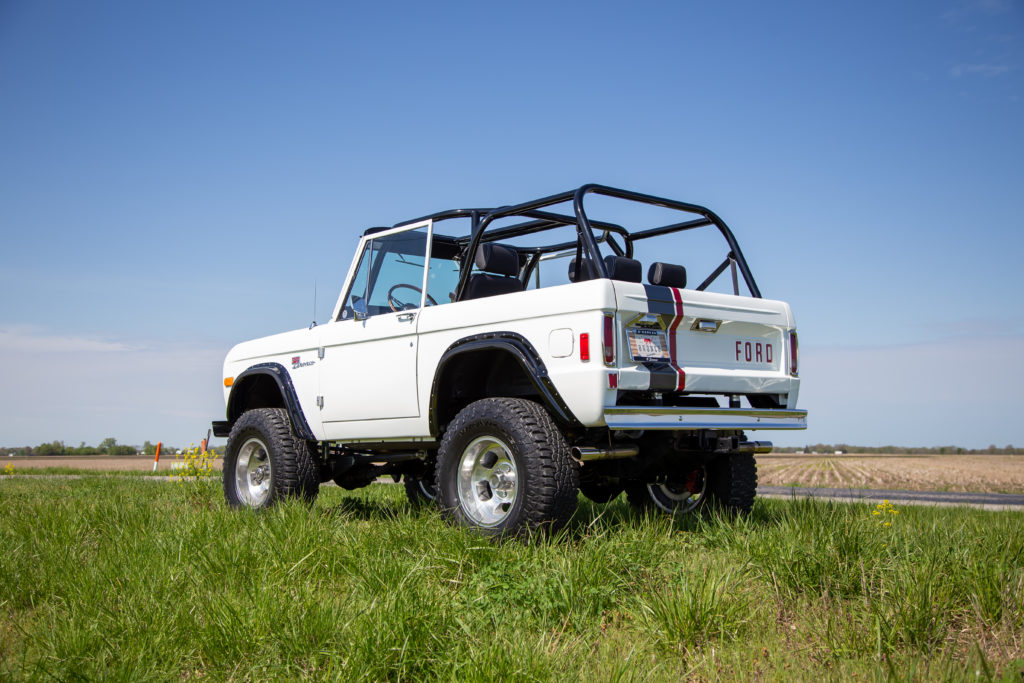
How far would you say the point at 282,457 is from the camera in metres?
6.81

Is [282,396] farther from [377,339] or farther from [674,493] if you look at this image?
[674,493]

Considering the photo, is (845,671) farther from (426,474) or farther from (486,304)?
(426,474)

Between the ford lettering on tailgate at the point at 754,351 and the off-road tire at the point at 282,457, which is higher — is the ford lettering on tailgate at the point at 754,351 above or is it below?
above

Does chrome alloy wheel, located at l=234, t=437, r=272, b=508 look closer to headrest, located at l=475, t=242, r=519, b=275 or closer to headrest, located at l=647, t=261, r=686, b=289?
headrest, located at l=475, t=242, r=519, b=275

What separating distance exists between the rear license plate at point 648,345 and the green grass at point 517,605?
3.33 ft

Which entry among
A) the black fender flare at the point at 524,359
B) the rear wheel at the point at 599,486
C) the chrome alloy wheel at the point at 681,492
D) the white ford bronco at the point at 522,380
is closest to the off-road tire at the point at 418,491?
the white ford bronco at the point at 522,380

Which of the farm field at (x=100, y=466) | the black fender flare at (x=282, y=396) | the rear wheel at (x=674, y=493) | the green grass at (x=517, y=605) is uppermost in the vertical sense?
the black fender flare at (x=282, y=396)

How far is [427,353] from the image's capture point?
564cm

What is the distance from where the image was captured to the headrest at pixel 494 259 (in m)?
5.85

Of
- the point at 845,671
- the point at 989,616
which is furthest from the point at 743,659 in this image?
the point at 989,616

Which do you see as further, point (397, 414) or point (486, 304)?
point (397, 414)

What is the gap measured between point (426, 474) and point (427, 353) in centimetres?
170

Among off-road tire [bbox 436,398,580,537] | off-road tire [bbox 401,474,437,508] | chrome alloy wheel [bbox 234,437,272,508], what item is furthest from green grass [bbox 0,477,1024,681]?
off-road tire [bbox 401,474,437,508]

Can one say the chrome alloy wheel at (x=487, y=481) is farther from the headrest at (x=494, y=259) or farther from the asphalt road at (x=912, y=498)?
the asphalt road at (x=912, y=498)
